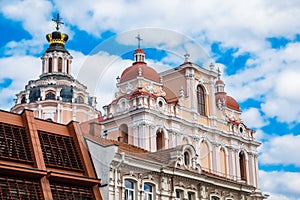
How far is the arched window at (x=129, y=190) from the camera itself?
143 feet

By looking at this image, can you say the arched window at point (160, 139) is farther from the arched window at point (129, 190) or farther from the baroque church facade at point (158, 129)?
the arched window at point (129, 190)

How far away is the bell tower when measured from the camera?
103 meters

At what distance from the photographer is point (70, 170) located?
41.6m

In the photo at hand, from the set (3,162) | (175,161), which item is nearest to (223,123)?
(175,161)

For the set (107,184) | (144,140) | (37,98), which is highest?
(37,98)

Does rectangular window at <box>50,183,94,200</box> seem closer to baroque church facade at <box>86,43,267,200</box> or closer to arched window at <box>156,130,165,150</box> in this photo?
baroque church facade at <box>86,43,267,200</box>

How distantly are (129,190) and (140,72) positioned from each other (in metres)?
35.7

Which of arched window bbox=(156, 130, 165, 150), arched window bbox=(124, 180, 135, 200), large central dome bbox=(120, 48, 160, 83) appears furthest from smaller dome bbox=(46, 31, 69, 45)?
arched window bbox=(124, 180, 135, 200)

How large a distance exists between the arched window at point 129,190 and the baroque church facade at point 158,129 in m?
0.07

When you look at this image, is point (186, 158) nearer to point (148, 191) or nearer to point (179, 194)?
point (179, 194)

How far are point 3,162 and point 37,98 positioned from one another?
68368mm

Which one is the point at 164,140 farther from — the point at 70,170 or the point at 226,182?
the point at 70,170

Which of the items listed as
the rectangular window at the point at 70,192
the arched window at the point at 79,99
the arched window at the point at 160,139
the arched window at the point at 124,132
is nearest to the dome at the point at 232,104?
the arched window at the point at 160,139

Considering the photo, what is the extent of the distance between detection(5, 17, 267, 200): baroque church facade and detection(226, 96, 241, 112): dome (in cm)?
18
